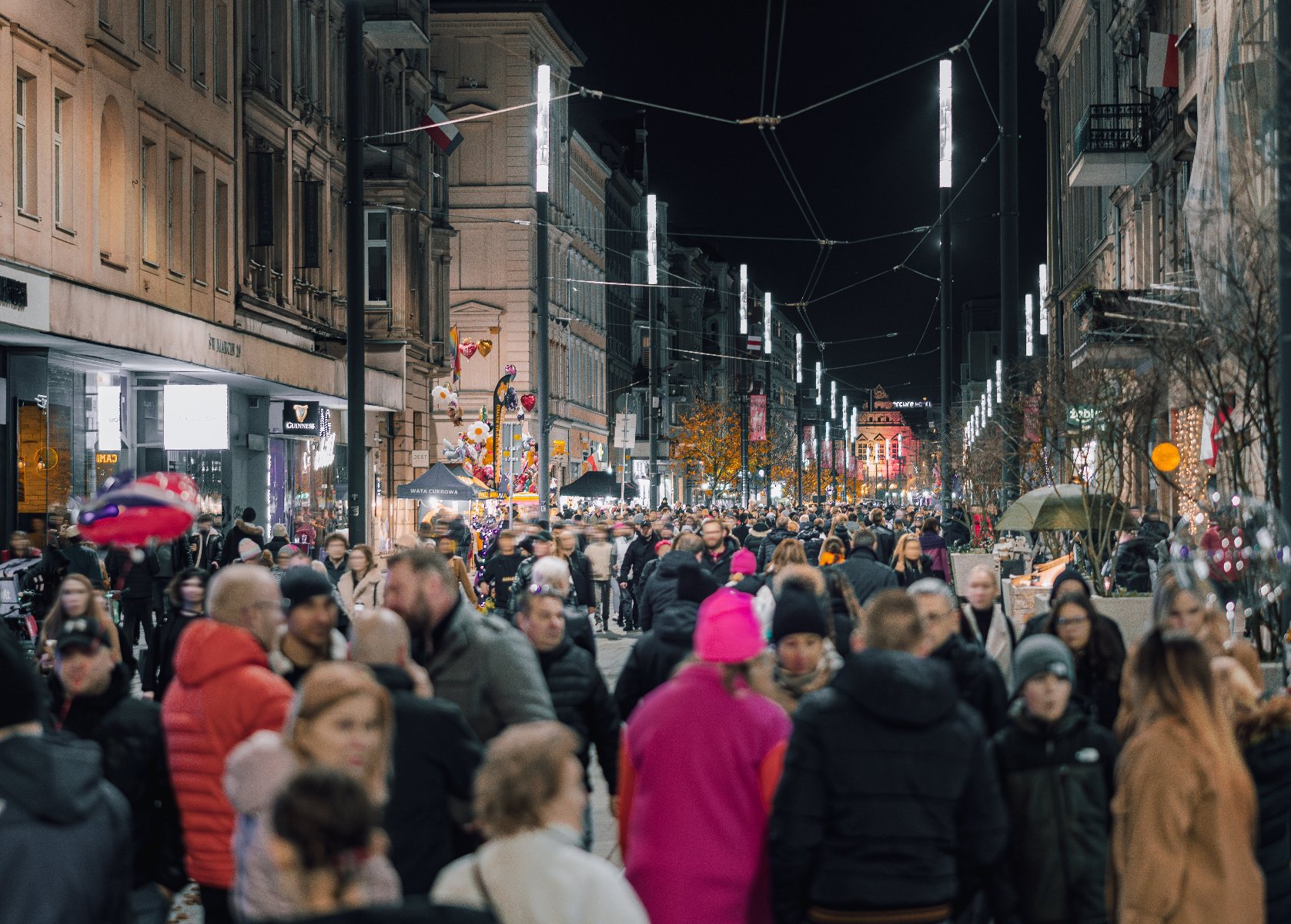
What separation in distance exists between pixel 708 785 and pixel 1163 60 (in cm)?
3625

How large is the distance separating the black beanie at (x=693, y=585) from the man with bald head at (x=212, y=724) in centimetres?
393

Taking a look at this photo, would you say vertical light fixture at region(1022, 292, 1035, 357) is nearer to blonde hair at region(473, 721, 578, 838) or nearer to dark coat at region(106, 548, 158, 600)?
dark coat at region(106, 548, 158, 600)

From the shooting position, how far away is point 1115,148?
144ft

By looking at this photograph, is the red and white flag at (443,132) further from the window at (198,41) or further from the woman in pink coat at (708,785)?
the woman in pink coat at (708,785)

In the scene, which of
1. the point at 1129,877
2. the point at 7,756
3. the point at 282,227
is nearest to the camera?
the point at 7,756

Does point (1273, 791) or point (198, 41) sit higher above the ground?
point (198, 41)

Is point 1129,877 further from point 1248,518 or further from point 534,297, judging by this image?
point 534,297

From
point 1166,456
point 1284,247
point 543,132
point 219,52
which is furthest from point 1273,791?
point 543,132

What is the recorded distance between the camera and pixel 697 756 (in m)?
5.97

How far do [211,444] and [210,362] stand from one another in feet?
4.40

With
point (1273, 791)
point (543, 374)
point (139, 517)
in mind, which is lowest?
point (1273, 791)

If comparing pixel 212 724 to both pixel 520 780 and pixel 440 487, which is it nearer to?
pixel 520 780

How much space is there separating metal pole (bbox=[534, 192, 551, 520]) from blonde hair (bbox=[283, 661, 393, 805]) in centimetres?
2619

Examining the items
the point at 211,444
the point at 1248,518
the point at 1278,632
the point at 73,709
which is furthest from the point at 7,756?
the point at 211,444
